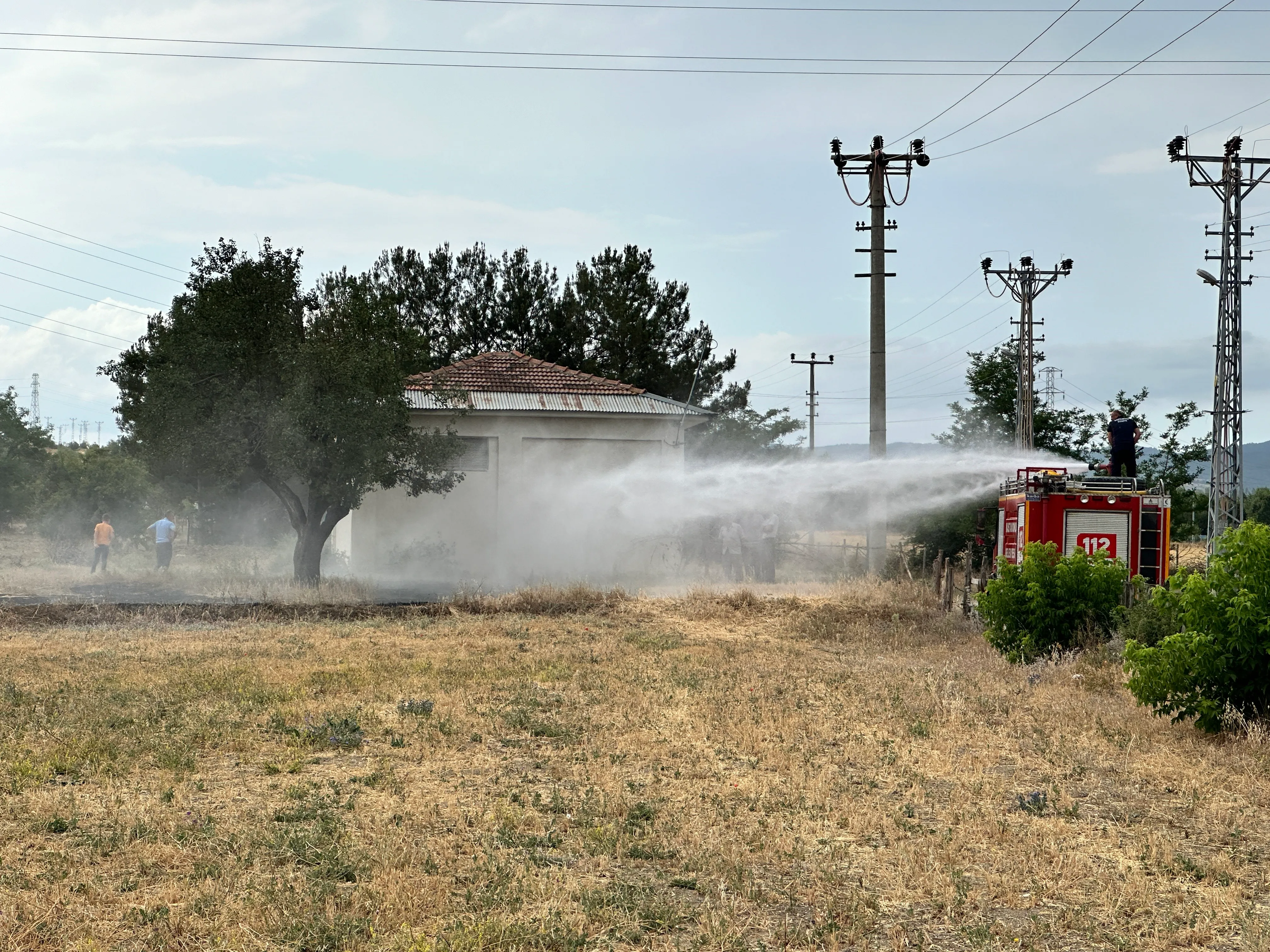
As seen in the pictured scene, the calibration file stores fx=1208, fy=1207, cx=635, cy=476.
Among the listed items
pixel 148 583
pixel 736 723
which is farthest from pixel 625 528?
pixel 736 723

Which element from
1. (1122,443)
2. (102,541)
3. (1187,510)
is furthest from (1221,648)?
(1187,510)

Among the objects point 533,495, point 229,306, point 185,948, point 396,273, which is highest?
point 396,273

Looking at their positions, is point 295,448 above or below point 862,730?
above

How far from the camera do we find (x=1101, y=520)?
17500mm

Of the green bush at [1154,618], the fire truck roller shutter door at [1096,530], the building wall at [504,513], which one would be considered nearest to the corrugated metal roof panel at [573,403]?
the building wall at [504,513]

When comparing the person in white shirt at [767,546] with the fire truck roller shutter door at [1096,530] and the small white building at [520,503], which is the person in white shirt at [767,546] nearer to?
the small white building at [520,503]

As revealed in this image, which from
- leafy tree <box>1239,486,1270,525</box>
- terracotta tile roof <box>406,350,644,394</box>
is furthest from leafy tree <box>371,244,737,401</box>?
leafy tree <box>1239,486,1270,525</box>

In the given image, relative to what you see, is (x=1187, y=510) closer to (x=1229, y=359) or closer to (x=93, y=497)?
(x=1229, y=359)

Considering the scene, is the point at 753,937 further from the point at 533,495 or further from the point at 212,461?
the point at 533,495

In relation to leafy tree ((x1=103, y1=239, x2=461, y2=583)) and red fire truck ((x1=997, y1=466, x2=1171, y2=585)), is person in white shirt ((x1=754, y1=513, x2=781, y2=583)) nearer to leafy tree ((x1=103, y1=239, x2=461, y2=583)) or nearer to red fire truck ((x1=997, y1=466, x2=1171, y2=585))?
leafy tree ((x1=103, y1=239, x2=461, y2=583))

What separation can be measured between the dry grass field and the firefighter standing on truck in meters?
5.83

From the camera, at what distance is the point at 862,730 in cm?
1024

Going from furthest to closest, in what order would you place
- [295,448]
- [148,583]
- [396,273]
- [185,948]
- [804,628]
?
1. [396,273]
2. [148,583]
3. [295,448]
4. [804,628]
5. [185,948]

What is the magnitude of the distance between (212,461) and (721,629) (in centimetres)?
1129
